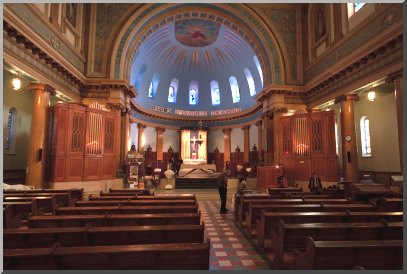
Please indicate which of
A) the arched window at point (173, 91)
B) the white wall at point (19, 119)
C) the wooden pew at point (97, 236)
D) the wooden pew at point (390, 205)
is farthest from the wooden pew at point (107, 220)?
the arched window at point (173, 91)

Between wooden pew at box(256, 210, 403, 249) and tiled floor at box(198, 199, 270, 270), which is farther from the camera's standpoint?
wooden pew at box(256, 210, 403, 249)

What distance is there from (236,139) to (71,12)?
16.5 meters

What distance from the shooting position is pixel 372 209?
538 centimetres

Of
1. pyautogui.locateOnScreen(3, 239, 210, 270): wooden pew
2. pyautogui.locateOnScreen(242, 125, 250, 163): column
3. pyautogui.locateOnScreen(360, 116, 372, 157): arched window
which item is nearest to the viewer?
pyautogui.locateOnScreen(3, 239, 210, 270): wooden pew

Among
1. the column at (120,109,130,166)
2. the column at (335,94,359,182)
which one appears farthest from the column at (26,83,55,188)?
the column at (335,94,359,182)

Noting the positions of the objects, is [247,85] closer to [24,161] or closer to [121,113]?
[121,113]

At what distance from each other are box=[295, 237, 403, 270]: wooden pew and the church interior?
0.02m

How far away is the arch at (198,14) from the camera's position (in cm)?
1594

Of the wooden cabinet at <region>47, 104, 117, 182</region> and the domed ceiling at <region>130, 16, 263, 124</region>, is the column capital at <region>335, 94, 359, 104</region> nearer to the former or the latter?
the domed ceiling at <region>130, 16, 263, 124</region>

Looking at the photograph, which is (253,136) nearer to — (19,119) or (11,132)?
(19,119)

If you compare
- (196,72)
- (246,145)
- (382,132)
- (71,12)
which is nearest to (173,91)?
(196,72)

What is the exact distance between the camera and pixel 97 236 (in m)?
3.57

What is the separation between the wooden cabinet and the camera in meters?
11.8

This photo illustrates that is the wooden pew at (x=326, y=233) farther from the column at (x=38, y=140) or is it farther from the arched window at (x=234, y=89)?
the arched window at (x=234, y=89)
